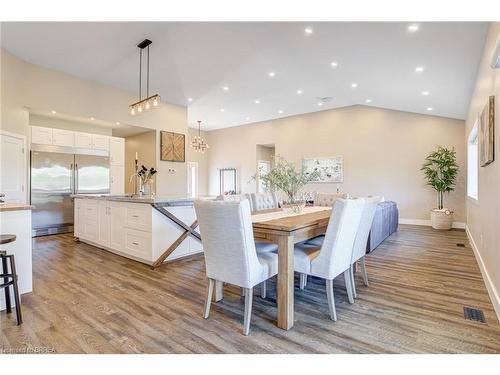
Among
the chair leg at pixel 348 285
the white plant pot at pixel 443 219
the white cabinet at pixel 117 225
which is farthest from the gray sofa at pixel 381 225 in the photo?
the white cabinet at pixel 117 225

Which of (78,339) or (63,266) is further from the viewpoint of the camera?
(63,266)

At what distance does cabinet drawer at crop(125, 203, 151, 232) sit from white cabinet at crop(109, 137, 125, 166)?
11.1ft

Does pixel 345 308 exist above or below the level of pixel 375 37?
below

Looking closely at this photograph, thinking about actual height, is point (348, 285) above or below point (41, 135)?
below

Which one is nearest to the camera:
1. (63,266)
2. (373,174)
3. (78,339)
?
(78,339)

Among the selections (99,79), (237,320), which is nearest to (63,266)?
(237,320)

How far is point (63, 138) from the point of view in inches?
232

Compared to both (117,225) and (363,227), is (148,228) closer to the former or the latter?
(117,225)

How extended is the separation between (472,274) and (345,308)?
6.76 ft

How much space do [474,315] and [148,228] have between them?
3516 mm

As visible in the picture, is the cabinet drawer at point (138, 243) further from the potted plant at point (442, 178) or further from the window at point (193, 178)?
the window at point (193, 178)

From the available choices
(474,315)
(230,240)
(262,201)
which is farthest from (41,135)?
(474,315)
